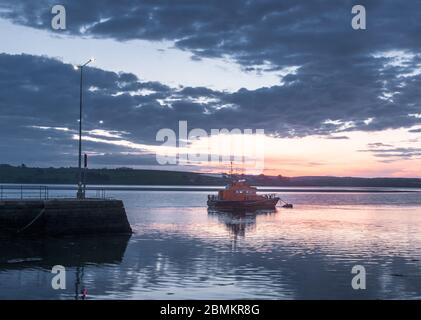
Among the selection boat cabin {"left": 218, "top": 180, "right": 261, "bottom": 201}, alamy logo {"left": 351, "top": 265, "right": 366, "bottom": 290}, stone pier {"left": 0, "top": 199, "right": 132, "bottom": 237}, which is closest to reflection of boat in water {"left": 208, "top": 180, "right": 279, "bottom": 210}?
boat cabin {"left": 218, "top": 180, "right": 261, "bottom": 201}

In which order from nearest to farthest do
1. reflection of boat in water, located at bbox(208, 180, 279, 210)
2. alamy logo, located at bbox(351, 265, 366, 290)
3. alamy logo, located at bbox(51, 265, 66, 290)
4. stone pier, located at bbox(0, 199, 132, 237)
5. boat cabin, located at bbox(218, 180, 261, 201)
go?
alamy logo, located at bbox(51, 265, 66, 290)
alamy logo, located at bbox(351, 265, 366, 290)
stone pier, located at bbox(0, 199, 132, 237)
reflection of boat in water, located at bbox(208, 180, 279, 210)
boat cabin, located at bbox(218, 180, 261, 201)

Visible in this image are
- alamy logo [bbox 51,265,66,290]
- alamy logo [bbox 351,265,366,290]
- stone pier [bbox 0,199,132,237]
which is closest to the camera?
alamy logo [bbox 51,265,66,290]

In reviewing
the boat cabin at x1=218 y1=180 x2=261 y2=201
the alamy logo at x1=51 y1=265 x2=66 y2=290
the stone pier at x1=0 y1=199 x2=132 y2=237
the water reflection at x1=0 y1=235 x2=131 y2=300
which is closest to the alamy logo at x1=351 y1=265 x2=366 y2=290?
the water reflection at x1=0 y1=235 x2=131 y2=300

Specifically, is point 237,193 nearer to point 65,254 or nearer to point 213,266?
point 65,254

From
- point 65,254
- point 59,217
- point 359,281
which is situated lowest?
point 359,281

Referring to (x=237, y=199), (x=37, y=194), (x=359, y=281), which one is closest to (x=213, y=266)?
(x=359, y=281)

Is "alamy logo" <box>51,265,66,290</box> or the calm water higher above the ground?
"alamy logo" <box>51,265,66,290</box>

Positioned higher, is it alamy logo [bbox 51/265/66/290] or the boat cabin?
the boat cabin

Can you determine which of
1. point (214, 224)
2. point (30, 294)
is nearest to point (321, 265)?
point (30, 294)

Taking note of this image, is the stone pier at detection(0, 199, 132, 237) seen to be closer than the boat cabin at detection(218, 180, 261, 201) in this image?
Yes

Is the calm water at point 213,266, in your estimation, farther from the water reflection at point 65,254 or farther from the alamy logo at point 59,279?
the alamy logo at point 59,279

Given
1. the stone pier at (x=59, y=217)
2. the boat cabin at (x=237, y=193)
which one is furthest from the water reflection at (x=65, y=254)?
the boat cabin at (x=237, y=193)

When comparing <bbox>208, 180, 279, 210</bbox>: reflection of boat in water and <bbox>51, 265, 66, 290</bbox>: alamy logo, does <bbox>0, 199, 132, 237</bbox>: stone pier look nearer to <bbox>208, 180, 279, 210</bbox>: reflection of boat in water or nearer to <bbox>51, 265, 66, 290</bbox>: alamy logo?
<bbox>51, 265, 66, 290</bbox>: alamy logo

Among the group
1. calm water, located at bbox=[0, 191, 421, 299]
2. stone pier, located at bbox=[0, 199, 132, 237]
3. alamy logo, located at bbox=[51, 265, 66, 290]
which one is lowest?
calm water, located at bbox=[0, 191, 421, 299]
